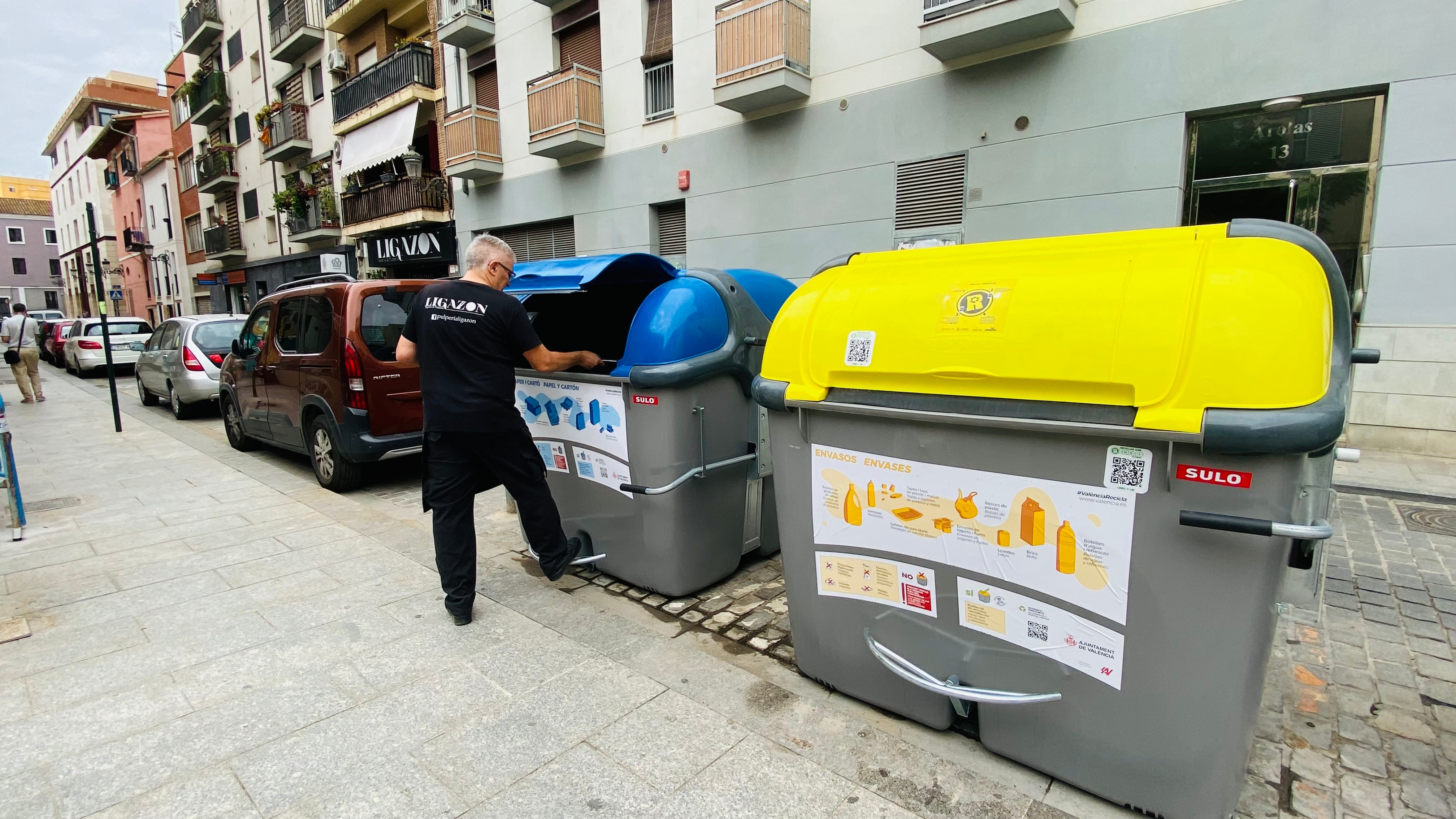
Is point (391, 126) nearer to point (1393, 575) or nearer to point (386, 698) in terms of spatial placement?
point (386, 698)

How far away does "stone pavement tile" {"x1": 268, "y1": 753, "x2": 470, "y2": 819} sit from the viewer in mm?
2127

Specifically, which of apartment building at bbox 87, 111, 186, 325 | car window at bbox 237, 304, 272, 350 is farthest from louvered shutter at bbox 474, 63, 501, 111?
apartment building at bbox 87, 111, 186, 325

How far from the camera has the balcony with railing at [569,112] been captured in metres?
12.4

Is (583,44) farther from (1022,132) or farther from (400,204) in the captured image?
(1022,132)

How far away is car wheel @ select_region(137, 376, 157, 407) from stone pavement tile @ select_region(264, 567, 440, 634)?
39.0 ft

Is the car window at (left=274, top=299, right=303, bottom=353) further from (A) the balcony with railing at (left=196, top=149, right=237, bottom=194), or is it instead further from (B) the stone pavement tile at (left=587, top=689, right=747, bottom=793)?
(A) the balcony with railing at (left=196, top=149, right=237, bottom=194)

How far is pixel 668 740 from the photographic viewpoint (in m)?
2.46

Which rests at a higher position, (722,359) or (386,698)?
(722,359)

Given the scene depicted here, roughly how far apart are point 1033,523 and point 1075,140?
7171 mm

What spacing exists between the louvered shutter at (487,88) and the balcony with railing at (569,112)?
8.98ft

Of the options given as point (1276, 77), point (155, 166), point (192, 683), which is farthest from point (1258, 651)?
point (155, 166)

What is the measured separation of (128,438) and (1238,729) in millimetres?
11498

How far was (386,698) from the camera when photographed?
109 inches

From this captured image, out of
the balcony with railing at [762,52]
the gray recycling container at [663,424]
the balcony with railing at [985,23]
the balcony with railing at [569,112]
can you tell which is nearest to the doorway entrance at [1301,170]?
the balcony with railing at [985,23]
